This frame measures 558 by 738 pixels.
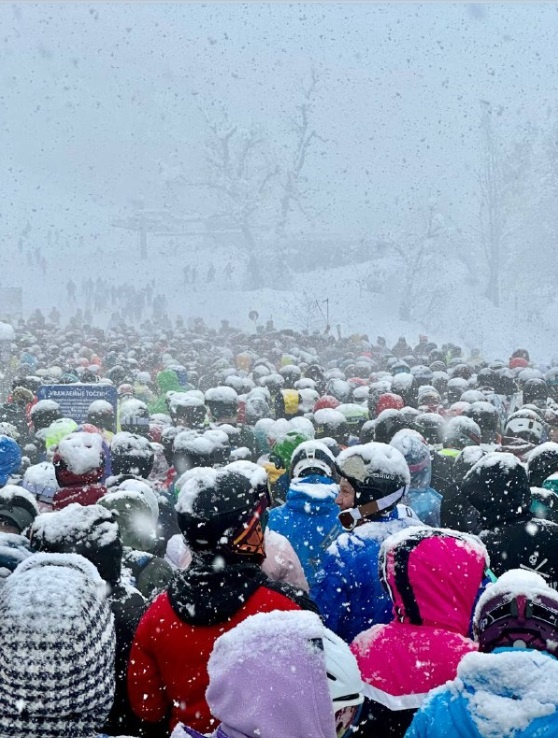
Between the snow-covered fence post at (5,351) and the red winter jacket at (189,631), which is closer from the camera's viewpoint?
the red winter jacket at (189,631)

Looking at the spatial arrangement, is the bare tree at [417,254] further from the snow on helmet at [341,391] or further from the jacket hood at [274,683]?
the jacket hood at [274,683]

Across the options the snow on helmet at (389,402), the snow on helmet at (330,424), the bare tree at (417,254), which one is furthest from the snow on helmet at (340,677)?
the bare tree at (417,254)

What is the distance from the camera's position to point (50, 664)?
1.73 m

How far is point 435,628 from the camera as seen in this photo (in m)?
2.46

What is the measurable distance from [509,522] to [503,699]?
1.94 m

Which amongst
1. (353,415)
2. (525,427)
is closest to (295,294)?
(353,415)

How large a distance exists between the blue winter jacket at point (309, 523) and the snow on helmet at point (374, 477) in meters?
0.51

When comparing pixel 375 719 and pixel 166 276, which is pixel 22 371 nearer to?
pixel 375 719

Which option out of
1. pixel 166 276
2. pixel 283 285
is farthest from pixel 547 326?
pixel 166 276

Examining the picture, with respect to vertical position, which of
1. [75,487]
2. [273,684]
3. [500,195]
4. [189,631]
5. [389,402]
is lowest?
[389,402]

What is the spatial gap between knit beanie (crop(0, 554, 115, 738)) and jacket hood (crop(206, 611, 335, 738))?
0.26m

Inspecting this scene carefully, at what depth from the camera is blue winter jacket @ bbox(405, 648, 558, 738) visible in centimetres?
178

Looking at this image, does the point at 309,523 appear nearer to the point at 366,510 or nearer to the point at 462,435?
the point at 366,510

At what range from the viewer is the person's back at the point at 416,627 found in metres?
2.39
